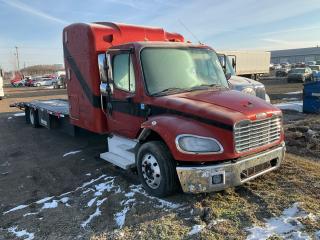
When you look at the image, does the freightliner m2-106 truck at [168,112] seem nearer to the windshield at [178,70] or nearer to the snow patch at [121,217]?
the windshield at [178,70]

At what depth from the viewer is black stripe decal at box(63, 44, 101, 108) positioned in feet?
23.4

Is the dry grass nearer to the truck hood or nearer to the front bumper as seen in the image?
the front bumper

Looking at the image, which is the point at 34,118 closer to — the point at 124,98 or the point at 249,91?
the point at 124,98

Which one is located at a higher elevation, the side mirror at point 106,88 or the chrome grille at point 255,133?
the side mirror at point 106,88

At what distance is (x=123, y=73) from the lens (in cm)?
604

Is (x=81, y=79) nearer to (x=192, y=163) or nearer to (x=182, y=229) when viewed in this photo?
(x=192, y=163)

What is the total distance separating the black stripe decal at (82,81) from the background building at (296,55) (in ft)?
471

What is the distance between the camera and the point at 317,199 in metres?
4.87

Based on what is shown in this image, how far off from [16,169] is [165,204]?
4.12 m

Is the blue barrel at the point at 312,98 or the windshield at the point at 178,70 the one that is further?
the blue barrel at the point at 312,98

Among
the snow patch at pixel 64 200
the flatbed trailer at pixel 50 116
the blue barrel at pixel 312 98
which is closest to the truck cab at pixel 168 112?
the snow patch at pixel 64 200

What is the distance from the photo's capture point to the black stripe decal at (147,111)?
15.1 feet

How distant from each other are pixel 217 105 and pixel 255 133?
68 cm

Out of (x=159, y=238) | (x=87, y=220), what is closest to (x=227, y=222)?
(x=159, y=238)
